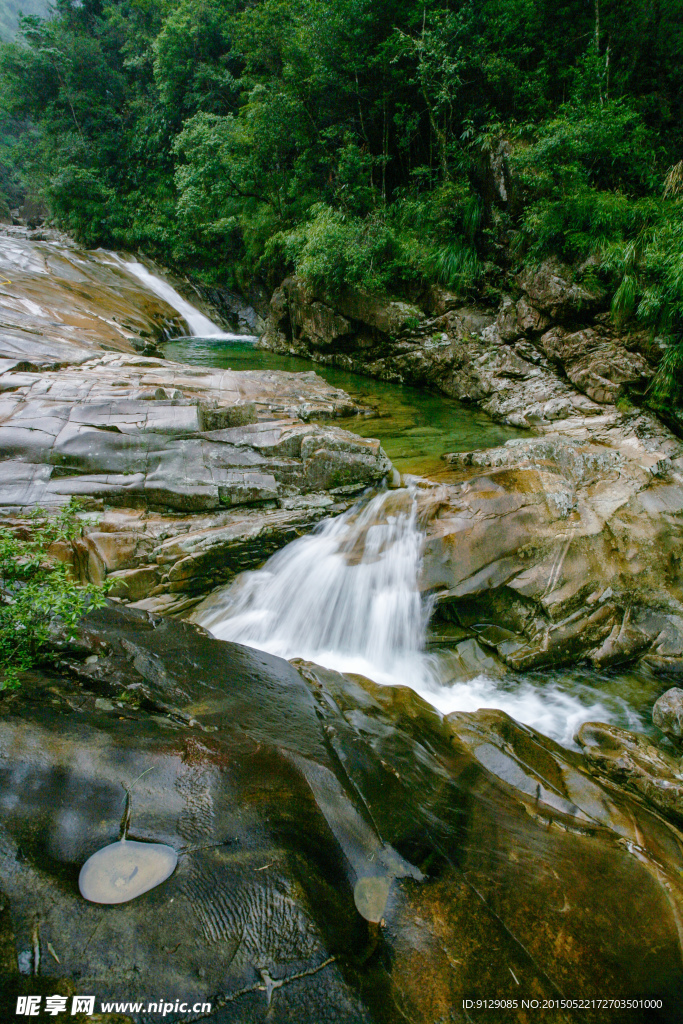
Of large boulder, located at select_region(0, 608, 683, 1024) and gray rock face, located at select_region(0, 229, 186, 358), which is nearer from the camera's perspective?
large boulder, located at select_region(0, 608, 683, 1024)

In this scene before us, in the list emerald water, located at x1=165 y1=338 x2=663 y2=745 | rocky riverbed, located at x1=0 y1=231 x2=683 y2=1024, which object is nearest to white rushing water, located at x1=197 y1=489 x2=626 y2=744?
emerald water, located at x1=165 y1=338 x2=663 y2=745

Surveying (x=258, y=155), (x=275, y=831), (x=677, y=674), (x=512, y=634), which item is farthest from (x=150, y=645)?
(x=258, y=155)

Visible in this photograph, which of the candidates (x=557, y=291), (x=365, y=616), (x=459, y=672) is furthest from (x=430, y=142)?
(x=459, y=672)

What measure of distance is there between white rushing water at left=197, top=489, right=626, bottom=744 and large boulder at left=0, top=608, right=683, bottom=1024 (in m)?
1.04

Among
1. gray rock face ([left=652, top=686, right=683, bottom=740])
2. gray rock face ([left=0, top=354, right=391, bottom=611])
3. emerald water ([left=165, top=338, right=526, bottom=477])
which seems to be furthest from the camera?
emerald water ([left=165, top=338, right=526, bottom=477])

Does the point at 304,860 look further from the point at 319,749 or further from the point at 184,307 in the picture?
the point at 184,307

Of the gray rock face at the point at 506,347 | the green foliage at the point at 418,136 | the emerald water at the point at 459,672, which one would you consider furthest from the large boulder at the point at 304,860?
the green foliage at the point at 418,136

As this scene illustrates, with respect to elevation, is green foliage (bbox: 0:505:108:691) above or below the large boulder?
above

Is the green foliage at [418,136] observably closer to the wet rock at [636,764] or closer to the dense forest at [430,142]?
the dense forest at [430,142]

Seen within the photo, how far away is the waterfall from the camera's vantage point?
1841 centimetres

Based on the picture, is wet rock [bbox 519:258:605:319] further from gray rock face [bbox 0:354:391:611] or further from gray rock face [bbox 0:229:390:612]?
gray rock face [bbox 0:354:391:611]

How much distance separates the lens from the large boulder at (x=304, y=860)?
1.85 m

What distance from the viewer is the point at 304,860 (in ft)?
7.38

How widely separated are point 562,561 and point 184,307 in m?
18.9
